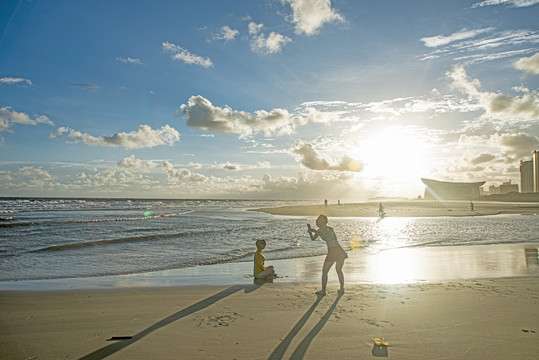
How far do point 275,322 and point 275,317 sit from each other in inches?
11.6

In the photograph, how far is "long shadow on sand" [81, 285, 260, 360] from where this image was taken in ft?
16.3

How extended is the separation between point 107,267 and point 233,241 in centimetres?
837

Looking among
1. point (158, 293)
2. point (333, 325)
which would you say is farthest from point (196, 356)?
A: point (158, 293)

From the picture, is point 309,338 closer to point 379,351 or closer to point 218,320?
point 379,351

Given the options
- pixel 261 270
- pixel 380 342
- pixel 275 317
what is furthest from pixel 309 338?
pixel 261 270

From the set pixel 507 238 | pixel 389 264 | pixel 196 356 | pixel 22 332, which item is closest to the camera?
pixel 196 356

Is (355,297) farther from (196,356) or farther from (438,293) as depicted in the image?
(196,356)

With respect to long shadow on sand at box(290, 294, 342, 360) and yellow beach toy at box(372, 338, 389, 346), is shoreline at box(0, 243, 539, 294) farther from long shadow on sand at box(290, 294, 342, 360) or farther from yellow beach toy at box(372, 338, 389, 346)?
yellow beach toy at box(372, 338, 389, 346)

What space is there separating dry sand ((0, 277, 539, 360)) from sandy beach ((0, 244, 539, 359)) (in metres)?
0.02

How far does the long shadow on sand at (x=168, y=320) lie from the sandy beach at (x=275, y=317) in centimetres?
2

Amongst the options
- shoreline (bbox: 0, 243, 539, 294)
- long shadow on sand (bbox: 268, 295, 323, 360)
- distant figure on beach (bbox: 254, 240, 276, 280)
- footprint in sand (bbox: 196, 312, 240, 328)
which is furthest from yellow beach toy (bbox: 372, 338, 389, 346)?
distant figure on beach (bbox: 254, 240, 276, 280)

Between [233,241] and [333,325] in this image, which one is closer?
[333,325]

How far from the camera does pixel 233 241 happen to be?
66.7ft

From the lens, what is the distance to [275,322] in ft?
20.6
